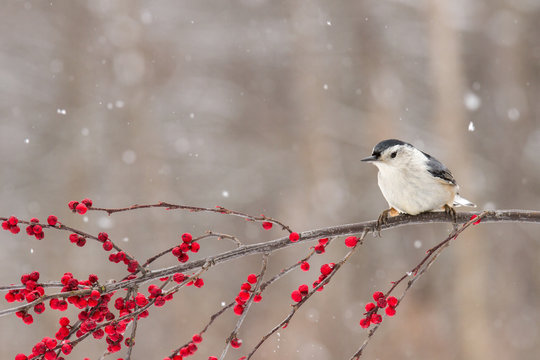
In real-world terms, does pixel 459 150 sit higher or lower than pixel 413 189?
higher

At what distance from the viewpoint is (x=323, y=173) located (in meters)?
5.96

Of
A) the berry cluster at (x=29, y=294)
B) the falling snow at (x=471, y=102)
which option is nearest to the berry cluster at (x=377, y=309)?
the berry cluster at (x=29, y=294)

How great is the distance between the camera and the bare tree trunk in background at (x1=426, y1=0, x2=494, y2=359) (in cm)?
529

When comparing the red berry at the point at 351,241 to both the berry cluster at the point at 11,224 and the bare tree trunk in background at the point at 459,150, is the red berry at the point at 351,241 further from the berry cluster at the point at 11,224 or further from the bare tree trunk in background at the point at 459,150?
the bare tree trunk in background at the point at 459,150

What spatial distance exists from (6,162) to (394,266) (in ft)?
13.1

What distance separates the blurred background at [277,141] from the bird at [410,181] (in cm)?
359

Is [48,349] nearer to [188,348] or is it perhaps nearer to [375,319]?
[188,348]

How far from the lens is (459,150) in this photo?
17.6 feet

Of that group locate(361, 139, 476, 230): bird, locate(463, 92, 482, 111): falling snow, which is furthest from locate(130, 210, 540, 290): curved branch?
locate(463, 92, 482, 111): falling snow

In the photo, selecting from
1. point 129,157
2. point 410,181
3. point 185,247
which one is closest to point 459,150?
point 129,157

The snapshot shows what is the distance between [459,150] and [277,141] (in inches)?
72.2

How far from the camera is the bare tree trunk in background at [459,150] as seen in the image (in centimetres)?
529

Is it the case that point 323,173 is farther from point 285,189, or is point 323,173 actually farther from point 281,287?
point 281,287

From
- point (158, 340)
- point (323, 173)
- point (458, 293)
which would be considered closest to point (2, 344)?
point (158, 340)
